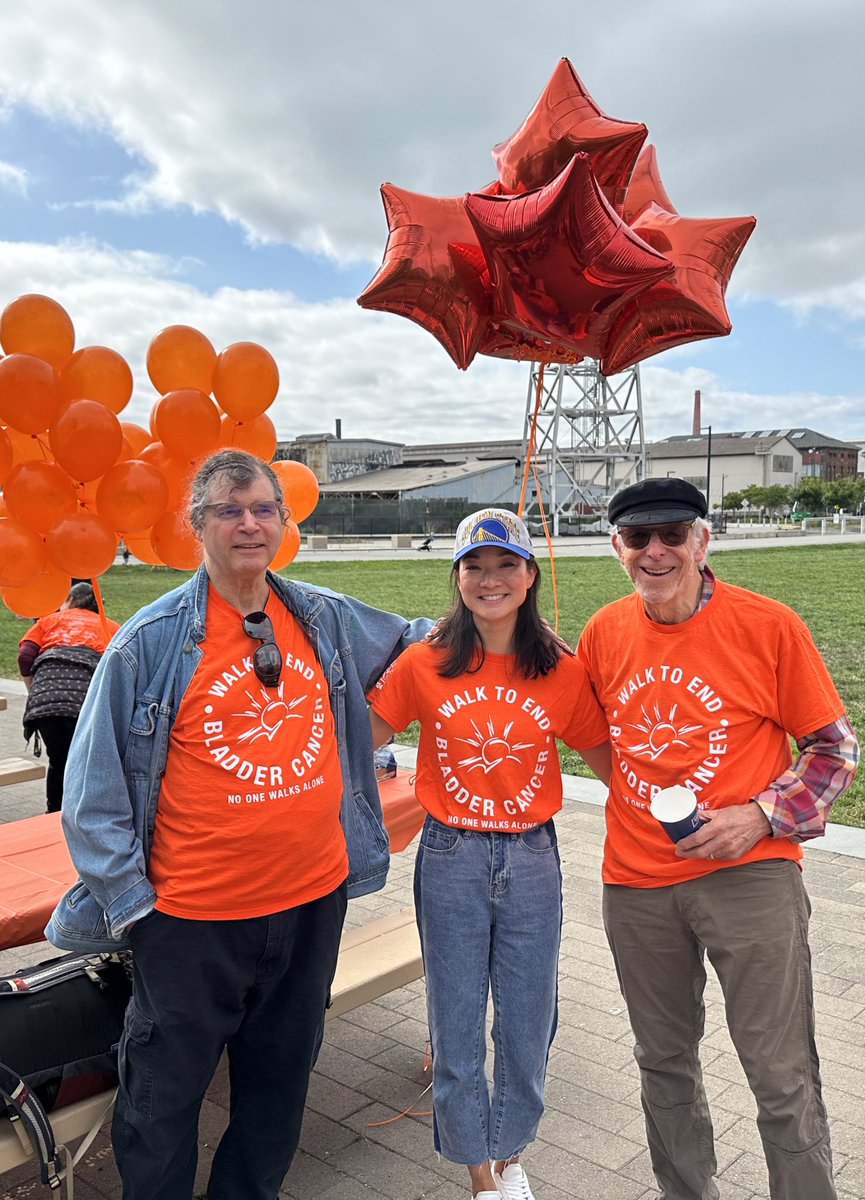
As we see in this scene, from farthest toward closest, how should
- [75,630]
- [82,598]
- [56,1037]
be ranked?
[82,598] < [75,630] < [56,1037]

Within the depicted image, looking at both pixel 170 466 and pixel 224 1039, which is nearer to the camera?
pixel 224 1039

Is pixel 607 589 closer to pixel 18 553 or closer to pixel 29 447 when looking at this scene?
pixel 29 447

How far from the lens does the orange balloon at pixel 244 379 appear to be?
4.14 metres

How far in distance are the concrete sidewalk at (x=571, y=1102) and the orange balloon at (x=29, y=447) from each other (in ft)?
7.22

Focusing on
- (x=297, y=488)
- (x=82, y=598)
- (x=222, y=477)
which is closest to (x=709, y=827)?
(x=222, y=477)

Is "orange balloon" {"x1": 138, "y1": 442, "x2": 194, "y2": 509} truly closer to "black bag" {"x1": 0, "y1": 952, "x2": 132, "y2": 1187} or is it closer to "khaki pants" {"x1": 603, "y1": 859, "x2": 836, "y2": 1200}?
"black bag" {"x1": 0, "y1": 952, "x2": 132, "y2": 1187}

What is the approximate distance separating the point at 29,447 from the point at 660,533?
3.09 meters

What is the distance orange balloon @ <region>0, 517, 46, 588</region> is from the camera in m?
3.93

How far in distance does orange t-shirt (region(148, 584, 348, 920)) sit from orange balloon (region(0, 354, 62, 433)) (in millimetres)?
2185

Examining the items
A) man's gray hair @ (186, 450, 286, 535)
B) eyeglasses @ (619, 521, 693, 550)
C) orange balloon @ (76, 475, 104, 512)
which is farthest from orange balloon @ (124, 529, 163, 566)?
eyeglasses @ (619, 521, 693, 550)

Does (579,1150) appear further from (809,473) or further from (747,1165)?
(809,473)

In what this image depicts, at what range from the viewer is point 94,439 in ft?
12.9

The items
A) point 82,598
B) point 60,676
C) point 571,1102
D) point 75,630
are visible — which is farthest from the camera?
point 82,598

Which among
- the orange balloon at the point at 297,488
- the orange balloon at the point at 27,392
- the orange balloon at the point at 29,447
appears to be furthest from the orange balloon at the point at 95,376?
the orange balloon at the point at 297,488
